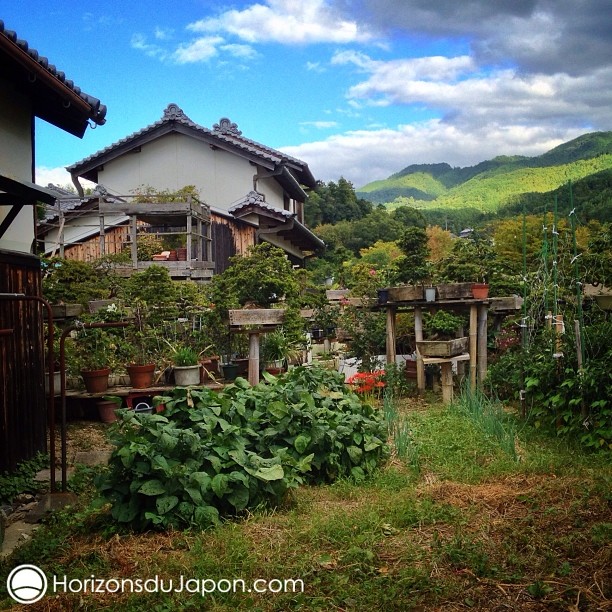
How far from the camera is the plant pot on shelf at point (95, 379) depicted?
7180mm

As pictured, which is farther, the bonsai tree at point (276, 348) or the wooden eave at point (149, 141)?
the wooden eave at point (149, 141)

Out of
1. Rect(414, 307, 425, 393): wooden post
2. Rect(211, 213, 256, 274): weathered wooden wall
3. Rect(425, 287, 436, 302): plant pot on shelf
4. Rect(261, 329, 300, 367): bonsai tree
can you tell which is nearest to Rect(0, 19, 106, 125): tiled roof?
Rect(261, 329, 300, 367): bonsai tree

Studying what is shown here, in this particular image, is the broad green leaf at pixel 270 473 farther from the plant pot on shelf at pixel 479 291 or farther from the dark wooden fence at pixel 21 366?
the plant pot on shelf at pixel 479 291

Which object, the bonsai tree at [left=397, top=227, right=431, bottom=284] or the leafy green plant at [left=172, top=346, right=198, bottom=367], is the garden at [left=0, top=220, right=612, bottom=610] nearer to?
the leafy green plant at [left=172, top=346, right=198, bottom=367]

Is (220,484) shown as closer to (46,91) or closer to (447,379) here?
(46,91)

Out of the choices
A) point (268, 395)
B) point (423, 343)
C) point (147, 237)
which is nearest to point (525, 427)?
point (423, 343)

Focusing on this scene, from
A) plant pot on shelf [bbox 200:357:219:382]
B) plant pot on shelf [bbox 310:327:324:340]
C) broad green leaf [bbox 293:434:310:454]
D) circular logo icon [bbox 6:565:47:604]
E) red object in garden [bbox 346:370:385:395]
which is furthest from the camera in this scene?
plant pot on shelf [bbox 310:327:324:340]

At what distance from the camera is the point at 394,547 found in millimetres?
3266

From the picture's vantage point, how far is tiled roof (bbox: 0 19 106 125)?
14.4 feet

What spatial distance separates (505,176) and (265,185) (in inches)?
744

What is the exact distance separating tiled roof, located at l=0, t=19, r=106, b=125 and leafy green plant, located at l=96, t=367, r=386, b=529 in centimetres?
283

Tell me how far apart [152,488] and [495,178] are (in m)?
32.5

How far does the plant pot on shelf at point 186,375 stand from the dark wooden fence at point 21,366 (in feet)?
6.40

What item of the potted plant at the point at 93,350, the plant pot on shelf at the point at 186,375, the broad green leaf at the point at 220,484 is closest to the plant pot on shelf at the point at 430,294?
the plant pot on shelf at the point at 186,375
